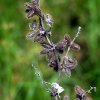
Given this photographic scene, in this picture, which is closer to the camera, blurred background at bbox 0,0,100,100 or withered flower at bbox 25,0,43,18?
withered flower at bbox 25,0,43,18

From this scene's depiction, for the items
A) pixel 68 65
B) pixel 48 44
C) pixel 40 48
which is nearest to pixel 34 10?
pixel 48 44

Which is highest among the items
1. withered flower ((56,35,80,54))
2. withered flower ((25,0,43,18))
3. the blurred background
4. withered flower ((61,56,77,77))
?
the blurred background

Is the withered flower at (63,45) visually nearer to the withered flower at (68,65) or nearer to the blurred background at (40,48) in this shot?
the withered flower at (68,65)

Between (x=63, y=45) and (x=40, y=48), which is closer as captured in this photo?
(x=63, y=45)

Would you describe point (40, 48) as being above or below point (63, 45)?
above

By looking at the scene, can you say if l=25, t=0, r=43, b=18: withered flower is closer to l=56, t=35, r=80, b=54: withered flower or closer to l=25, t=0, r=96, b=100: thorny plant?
l=25, t=0, r=96, b=100: thorny plant

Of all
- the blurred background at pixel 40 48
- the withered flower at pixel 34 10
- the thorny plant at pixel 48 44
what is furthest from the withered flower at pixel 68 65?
the blurred background at pixel 40 48

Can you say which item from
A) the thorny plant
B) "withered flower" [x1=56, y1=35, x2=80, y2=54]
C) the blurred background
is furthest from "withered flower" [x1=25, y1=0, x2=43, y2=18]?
the blurred background

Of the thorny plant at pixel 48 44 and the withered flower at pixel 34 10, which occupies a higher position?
the withered flower at pixel 34 10

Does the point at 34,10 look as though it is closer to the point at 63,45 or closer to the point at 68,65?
the point at 63,45
